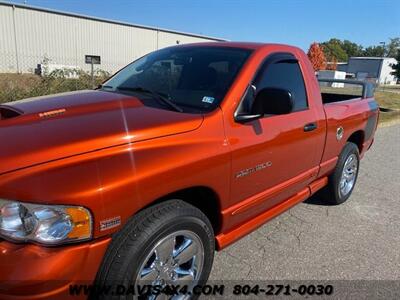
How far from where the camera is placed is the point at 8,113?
2.72m

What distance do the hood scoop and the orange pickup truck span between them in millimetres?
21

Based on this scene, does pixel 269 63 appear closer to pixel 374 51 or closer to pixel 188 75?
pixel 188 75

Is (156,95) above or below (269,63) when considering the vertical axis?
below

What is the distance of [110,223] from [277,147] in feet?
5.38

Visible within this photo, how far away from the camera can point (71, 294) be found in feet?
6.63

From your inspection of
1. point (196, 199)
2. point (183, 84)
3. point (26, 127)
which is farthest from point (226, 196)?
point (26, 127)

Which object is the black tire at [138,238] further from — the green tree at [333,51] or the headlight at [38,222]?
the green tree at [333,51]

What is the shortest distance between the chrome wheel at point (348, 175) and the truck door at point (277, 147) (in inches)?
37.2

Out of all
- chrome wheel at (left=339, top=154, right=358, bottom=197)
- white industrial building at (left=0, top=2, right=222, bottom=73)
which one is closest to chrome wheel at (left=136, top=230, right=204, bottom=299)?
chrome wheel at (left=339, top=154, right=358, bottom=197)

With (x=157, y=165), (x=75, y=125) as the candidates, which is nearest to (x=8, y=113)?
(x=75, y=125)

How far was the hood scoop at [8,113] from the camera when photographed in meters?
2.65

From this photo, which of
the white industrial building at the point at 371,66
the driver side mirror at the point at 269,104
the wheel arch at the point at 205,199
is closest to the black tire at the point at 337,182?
the driver side mirror at the point at 269,104

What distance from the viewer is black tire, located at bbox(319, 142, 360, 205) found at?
15.2ft

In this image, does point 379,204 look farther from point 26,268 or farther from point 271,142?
point 26,268
